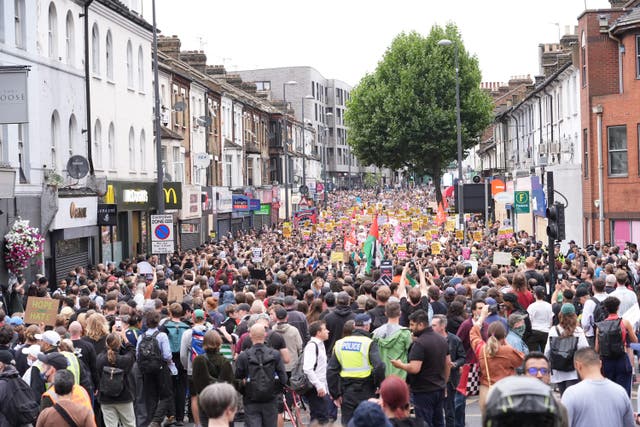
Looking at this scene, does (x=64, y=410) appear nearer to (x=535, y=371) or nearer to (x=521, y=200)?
Result: (x=535, y=371)

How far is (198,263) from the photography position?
29188mm

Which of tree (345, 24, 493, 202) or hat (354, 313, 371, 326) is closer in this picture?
hat (354, 313, 371, 326)

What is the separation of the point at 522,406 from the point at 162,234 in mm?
21792

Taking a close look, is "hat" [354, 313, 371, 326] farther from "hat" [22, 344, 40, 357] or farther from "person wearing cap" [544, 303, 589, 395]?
"hat" [22, 344, 40, 357]

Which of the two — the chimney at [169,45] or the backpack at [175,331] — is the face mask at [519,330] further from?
the chimney at [169,45]

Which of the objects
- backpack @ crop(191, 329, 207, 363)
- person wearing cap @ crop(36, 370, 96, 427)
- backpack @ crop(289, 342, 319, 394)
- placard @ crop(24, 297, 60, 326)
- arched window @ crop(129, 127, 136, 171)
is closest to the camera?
person wearing cap @ crop(36, 370, 96, 427)

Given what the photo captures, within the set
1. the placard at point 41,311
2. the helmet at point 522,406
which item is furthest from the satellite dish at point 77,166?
the helmet at point 522,406

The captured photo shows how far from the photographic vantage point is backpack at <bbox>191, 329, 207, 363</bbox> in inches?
493

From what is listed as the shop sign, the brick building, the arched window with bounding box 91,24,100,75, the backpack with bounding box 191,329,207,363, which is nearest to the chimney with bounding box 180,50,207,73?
the arched window with bounding box 91,24,100,75

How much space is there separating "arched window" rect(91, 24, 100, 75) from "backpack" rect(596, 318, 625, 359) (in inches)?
911

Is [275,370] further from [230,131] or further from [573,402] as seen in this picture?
[230,131]

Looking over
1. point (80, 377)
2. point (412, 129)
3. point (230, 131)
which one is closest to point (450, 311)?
point (80, 377)

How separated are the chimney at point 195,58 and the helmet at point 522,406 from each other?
2254 inches

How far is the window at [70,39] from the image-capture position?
2964 centimetres
